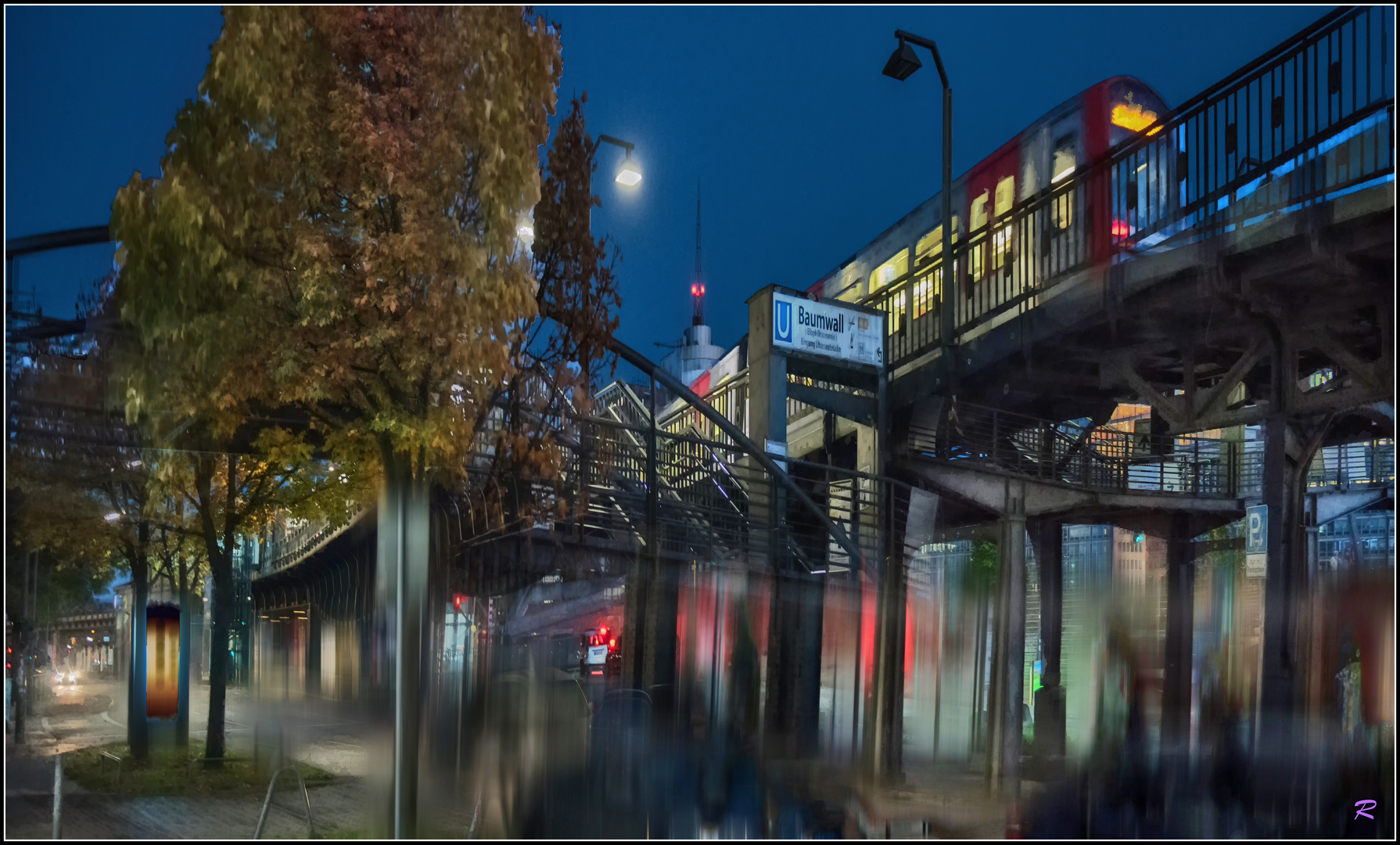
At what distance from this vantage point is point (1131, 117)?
15141 mm

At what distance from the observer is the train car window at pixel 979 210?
16934mm

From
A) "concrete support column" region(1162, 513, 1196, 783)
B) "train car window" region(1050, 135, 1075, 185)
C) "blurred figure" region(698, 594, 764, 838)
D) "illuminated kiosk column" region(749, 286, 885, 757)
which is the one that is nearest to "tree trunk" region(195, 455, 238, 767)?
"blurred figure" region(698, 594, 764, 838)

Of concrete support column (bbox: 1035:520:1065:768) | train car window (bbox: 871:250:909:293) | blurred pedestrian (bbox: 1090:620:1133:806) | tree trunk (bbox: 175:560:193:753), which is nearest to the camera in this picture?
tree trunk (bbox: 175:560:193:753)

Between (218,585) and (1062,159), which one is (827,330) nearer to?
(1062,159)

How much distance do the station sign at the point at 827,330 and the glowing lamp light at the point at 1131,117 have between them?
4.55 meters

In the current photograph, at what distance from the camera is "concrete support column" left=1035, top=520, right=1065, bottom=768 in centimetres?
1895

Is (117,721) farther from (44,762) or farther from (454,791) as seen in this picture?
(454,791)

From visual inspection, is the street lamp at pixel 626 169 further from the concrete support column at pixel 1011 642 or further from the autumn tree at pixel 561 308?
the concrete support column at pixel 1011 642

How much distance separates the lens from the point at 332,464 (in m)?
8.62

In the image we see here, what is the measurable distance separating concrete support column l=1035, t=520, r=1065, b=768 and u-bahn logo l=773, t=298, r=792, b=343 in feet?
32.0

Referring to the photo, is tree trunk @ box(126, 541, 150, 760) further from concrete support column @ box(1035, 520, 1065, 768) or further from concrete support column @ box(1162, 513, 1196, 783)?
concrete support column @ box(1162, 513, 1196, 783)

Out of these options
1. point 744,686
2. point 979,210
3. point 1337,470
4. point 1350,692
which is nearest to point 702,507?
point 744,686

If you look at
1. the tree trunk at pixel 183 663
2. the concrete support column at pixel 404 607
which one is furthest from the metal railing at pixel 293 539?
the concrete support column at pixel 404 607

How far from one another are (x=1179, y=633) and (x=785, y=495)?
Result: 13.0 meters
